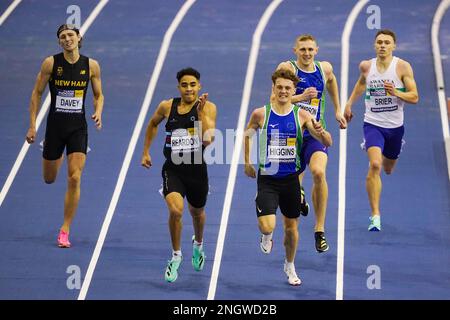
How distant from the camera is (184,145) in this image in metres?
14.5

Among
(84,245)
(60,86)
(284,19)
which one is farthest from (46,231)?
(284,19)

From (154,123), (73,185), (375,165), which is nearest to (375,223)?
(375,165)

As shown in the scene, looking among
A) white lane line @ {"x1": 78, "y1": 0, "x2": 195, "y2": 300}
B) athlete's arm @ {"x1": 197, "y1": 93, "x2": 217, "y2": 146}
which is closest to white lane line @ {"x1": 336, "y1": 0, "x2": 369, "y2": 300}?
athlete's arm @ {"x1": 197, "y1": 93, "x2": 217, "y2": 146}

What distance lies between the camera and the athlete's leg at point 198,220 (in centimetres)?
1482

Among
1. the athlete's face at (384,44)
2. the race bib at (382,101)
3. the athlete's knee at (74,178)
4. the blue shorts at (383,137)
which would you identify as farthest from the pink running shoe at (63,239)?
the athlete's face at (384,44)

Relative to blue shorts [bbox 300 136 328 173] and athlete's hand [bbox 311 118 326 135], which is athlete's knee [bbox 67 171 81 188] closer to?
blue shorts [bbox 300 136 328 173]

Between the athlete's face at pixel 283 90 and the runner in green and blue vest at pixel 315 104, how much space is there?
69 cm

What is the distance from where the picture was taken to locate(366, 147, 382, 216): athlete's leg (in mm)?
15875

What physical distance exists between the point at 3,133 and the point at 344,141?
13.8ft

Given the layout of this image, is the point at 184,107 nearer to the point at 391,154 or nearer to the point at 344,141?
the point at 391,154

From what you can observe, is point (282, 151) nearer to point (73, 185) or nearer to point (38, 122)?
point (73, 185)

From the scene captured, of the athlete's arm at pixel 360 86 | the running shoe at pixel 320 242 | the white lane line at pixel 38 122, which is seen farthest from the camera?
the white lane line at pixel 38 122

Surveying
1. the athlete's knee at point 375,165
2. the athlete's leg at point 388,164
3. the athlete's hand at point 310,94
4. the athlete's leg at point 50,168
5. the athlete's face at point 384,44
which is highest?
the athlete's face at point 384,44

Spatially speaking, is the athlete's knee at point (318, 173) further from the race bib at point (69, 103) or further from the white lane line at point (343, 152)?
the race bib at point (69, 103)
